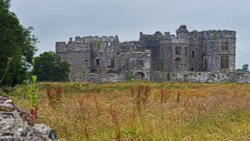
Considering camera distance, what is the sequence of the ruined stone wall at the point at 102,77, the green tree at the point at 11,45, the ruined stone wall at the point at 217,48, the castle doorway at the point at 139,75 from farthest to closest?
the ruined stone wall at the point at 217,48
the castle doorway at the point at 139,75
the ruined stone wall at the point at 102,77
the green tree at the point at 11,45

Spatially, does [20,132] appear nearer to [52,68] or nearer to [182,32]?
[52,68]

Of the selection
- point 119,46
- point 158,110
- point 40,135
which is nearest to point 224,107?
point 158,110

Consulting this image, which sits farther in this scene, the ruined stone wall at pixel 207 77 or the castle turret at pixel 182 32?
the castle turret at pixel 182 32

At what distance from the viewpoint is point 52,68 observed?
243 feet

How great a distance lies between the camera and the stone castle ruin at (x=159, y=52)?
73312mm

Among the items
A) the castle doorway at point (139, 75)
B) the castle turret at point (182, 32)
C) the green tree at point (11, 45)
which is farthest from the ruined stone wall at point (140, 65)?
the green tree at point (11, 45)

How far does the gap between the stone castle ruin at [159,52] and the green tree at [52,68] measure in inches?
63.7

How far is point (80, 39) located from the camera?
249 feet

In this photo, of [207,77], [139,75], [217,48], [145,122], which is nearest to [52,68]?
[139,75]

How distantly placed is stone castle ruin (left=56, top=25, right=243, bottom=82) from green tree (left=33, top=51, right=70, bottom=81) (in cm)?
162

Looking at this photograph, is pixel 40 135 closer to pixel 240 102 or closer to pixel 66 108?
pixel 66 108

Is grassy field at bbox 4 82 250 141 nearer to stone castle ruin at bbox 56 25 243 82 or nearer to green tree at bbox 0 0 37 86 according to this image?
green tree at bbox 0 0 37 86

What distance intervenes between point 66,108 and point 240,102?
5.07m

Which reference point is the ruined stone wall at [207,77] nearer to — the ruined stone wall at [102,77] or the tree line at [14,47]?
the ruined stone wall at [102,77]
